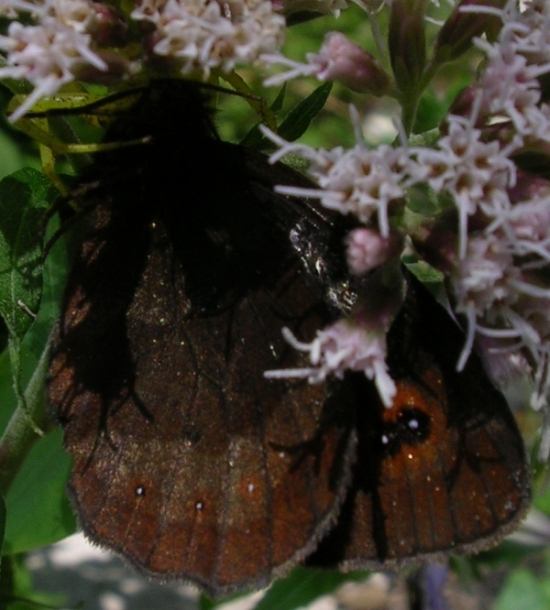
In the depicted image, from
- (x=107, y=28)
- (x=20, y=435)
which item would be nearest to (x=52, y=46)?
(x=107, y=28)

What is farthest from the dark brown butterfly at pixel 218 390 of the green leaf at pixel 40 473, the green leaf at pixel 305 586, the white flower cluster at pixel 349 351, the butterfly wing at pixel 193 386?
the green leaf at pixel 305 586

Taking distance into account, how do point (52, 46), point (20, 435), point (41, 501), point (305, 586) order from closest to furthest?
point (52, 46) < point (20, 435) < point (41, 501) < point (305, 586)

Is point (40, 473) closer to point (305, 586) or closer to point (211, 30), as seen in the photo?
point (305, 586)

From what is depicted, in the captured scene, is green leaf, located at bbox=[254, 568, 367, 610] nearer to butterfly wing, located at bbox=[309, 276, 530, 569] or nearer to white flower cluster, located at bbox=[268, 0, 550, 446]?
butterfly wing, located at bbox=[309, 276, 530, 569]

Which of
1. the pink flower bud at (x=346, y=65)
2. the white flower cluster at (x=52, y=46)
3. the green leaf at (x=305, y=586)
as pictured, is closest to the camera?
the white flower cluster at (x=52, y=46)

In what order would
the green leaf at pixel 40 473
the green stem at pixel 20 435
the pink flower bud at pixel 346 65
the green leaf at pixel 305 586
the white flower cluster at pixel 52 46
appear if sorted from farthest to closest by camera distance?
the green leaf at pixel 305 586 < the green leaf at pixel 40 473 < the green stem at pixel 20 435 < the pink flower bud at pixel 346 65 < the white flower cluster at pixel 52 46

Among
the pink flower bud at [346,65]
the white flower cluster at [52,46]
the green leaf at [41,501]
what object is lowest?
the green leaf at [41,501]

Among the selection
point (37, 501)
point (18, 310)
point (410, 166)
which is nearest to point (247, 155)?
point (410, 166)

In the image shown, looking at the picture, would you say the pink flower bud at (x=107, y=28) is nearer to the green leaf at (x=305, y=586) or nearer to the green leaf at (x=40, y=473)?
the green leaf at (x=40, y=473)
